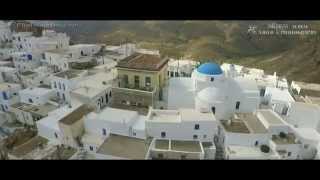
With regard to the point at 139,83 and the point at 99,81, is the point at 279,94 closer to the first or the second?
the point at 139,83

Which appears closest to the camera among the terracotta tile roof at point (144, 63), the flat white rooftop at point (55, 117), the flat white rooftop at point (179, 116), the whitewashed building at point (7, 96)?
the flat white rooftop at point (179, 116)

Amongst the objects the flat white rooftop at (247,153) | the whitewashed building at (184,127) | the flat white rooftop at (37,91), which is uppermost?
the flat white rooftop at (37,91)

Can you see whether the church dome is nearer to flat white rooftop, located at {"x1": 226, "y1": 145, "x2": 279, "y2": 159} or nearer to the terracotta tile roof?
the terracotta tile roof

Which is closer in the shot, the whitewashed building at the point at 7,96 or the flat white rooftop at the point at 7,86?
the whitewashed building at the point at 7,96

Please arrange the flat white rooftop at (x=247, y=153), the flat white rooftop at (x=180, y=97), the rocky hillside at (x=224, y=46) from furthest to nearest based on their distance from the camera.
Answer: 1. the rocky hillside at (x=224, y=46)
2. the flat white rooftop at (x=180, y=97)
3. the flat white rooftop at (x=247, y=153)

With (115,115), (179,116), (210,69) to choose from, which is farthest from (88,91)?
(210,69)

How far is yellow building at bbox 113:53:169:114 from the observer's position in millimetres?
7225

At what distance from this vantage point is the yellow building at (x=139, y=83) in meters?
7.22

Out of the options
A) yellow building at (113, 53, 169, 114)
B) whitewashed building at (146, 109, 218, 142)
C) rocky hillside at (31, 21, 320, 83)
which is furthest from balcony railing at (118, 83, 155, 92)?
rocky hillside at (31, 21, 320, 83)

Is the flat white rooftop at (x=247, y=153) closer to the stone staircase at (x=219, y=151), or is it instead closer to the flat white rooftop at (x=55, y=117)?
the stone staircase at (x=219, y=151)

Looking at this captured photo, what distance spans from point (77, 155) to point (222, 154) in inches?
130

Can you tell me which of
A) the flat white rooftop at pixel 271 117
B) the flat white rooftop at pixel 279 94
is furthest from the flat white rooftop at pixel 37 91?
the flat white rooftop at pixel 279 94
